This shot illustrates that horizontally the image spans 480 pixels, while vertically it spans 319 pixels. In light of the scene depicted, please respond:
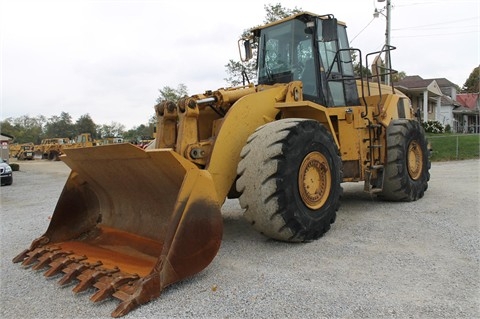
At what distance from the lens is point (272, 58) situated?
6121 millimetres

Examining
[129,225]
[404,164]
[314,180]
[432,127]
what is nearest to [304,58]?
[314,180]

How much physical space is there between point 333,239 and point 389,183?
246 cm

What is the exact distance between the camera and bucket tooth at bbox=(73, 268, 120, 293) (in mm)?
3320

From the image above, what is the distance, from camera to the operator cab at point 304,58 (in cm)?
584

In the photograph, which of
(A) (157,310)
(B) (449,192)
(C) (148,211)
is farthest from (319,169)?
(B) (449,192)

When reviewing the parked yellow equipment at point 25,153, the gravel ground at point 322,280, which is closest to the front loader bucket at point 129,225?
the gravel ground at point 322,280

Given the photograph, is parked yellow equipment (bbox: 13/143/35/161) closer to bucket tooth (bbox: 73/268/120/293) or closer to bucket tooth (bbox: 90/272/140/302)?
bucket tooth (bbox: 73/268/120/293)

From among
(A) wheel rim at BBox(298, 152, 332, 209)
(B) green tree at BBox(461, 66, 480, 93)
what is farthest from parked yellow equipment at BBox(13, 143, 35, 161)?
(B) green tree at BBox(461, 66, 480, 93)

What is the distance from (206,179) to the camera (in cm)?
361

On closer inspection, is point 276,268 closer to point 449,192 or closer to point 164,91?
point 449,192

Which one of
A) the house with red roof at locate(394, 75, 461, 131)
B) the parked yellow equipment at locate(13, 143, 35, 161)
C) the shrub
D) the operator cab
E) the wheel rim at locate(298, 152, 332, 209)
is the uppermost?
the house with red roof at locate(394, 75, 461, 131)

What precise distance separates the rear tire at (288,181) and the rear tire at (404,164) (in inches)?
88.7

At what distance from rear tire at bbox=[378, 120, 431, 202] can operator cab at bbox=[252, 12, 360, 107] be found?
1289 millimetres

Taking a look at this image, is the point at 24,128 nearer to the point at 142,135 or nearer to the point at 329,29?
the point at 142,135
